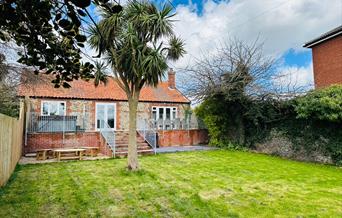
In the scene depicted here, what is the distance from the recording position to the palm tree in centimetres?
845

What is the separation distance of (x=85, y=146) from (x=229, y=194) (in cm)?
1164

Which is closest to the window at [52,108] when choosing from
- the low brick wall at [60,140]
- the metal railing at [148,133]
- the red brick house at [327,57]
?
the low brick wall at [60,140]

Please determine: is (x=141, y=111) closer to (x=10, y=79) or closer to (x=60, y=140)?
(x=60, y=140)

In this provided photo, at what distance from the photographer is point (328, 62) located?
17250 mm

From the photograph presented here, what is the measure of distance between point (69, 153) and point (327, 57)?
18060 mm

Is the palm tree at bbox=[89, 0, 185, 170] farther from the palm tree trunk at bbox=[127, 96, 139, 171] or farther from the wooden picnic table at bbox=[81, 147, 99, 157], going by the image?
the wooden picnic table at bbox=[81, 147, 99, 157]

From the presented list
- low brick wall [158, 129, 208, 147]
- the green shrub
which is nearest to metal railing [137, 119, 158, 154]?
low brick wall [158, 129, 208, 147]

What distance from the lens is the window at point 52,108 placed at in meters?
18.9

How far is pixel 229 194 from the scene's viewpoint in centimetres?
676

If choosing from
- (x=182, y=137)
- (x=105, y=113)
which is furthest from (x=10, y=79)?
(x=182, y=137)

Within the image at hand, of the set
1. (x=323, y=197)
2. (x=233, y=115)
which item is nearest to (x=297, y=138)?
(x=233, y=115)

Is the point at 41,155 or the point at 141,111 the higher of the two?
the point at 141,111

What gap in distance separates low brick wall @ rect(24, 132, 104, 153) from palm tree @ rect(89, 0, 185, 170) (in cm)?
821

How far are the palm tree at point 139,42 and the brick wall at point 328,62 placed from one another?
504 inches
